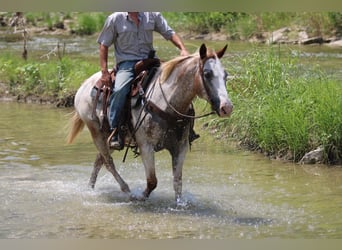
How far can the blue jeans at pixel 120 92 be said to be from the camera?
6.92 meters

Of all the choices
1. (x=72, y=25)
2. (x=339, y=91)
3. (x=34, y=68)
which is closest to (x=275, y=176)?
(x=339, y=91)

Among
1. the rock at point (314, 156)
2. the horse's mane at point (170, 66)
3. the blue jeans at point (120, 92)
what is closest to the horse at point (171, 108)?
the horse's mane at point (170, 66)

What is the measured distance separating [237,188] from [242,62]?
10.4 feet

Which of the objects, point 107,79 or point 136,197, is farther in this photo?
point 136,197

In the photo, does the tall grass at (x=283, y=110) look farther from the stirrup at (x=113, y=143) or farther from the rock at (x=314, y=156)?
the stirrup at (x=113, y=143)

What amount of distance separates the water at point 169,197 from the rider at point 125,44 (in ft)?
2.70

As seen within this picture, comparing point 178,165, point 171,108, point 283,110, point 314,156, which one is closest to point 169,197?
point 178,165

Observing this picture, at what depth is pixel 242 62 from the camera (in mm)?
10539

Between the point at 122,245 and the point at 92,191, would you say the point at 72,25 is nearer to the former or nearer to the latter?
the point at 92,191

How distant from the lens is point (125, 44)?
278 inches

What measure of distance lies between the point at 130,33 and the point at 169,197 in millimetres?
1754

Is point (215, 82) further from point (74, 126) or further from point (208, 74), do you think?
point (74, 126)

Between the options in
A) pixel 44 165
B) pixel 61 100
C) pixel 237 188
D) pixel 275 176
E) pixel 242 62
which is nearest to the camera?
pixel 237 188

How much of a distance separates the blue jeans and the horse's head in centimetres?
99
